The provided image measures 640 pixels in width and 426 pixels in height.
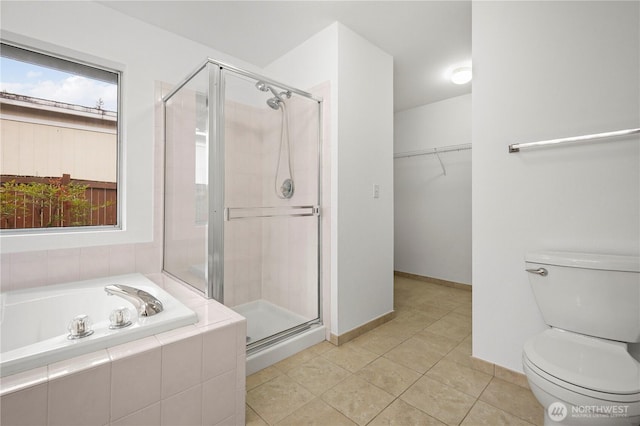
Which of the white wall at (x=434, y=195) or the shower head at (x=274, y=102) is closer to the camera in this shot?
the shower head at (x=274, y=102)

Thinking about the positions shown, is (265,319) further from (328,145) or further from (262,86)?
(262,86)

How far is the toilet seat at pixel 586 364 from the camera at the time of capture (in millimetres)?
1015

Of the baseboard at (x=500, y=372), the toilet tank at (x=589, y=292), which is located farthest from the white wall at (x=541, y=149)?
the toilet tank at (x=589, y=292)

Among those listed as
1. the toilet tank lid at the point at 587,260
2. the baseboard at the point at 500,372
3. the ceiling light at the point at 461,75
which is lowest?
the baseboard at the point at 500,372

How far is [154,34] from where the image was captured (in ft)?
7.29

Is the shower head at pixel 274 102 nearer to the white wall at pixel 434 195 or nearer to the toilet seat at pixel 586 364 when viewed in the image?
the toilet seat at pixel 586 364

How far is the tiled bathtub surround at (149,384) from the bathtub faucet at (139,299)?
17 centimetres

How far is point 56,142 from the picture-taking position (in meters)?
1.95

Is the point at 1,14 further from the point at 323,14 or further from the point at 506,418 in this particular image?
the point at 506,418

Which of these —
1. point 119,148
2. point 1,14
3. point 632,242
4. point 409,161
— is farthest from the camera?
point 409,161

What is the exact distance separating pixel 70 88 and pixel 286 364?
7.78 ft

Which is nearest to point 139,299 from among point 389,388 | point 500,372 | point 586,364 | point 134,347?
point 134,347

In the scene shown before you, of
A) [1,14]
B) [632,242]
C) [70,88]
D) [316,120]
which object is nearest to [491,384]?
[632,242]

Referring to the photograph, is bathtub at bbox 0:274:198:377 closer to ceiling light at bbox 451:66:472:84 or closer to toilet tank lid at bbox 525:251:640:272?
toilet tank lid at bbox 525:251:640:272
